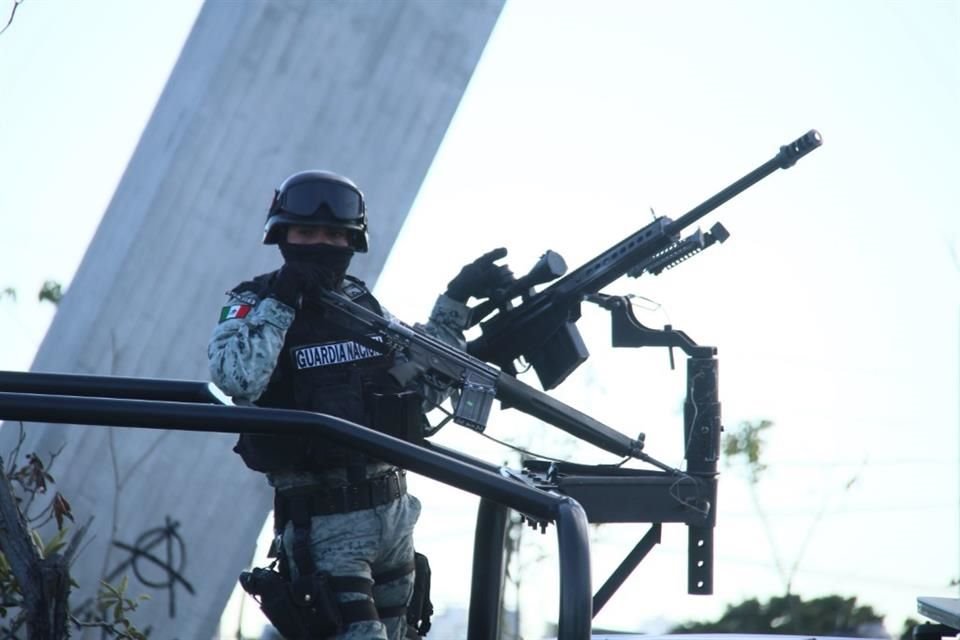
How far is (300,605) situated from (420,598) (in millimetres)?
430

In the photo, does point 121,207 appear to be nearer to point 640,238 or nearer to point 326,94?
point 326,94

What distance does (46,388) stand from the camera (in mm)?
2422

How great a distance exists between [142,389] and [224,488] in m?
5.76

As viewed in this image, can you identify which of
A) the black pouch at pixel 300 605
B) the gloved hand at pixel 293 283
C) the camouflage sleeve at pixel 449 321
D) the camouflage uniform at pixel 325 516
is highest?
the camouflage sleeve at pixel 449 321

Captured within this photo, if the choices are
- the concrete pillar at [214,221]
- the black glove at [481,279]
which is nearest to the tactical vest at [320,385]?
A: the black glove at [481,279]

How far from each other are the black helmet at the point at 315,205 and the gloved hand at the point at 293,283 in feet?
0.44

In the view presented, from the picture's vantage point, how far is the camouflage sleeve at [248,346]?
10.3ft

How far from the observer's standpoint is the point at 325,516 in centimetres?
330

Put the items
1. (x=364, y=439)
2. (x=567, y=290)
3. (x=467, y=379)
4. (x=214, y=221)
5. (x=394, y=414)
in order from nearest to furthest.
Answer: (x=364, y=439) → (x=394, y=414) → (x=467, y=379) → (x=567, y=290) → (x=214, y=221)

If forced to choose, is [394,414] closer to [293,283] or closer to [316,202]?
[293,283]

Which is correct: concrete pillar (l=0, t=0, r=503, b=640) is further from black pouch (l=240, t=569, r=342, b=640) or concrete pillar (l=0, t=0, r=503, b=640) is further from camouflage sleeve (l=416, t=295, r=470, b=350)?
black pouch (l=240, t=569, r=342, b=640)

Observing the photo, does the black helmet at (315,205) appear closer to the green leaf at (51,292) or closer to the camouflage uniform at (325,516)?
the camouflage uniform at (325,516)

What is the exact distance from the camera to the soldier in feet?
10.4

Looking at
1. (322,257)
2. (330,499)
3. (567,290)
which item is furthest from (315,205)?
(567,290)
